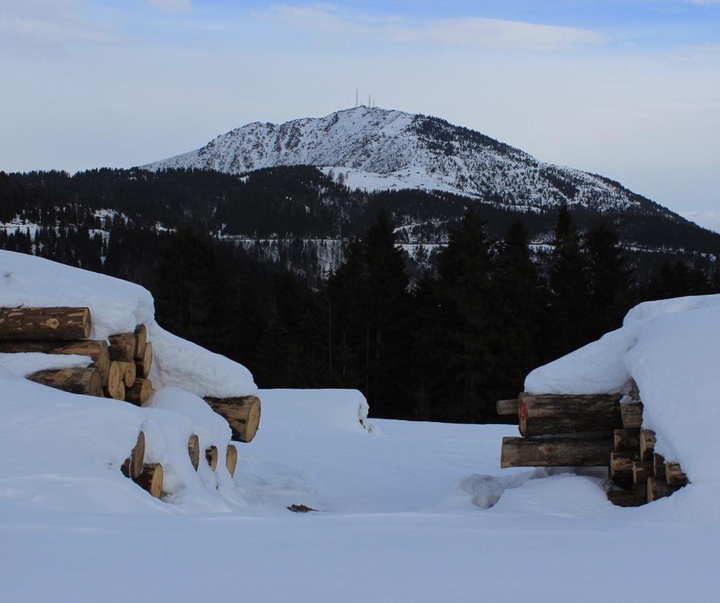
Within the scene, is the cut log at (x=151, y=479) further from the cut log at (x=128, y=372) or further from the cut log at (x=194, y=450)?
the cut log at (x=128, y=372)

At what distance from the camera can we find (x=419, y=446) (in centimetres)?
1240

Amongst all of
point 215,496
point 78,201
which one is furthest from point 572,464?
point 78,201

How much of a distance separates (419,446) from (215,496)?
19.5 ft

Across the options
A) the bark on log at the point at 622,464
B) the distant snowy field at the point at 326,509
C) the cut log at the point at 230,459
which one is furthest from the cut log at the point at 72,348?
the bark on log at the point at 622,464

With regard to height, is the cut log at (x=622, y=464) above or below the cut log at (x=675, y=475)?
below

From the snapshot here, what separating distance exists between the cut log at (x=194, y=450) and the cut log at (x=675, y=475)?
163 inches

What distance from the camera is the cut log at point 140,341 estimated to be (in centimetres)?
764

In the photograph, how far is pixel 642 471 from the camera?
256 inches

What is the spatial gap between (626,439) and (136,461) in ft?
14.1

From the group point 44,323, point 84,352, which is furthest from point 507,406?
point 44,323

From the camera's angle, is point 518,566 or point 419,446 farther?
point 419,446

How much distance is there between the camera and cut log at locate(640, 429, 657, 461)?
645cm

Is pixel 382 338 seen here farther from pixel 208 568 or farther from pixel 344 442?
pixel 208 568

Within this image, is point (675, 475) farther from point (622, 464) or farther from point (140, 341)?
point (140, 341)
